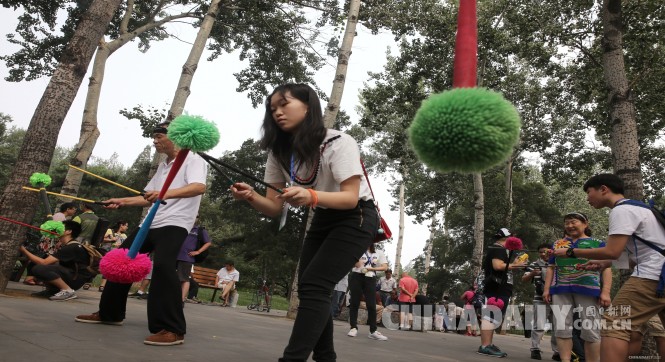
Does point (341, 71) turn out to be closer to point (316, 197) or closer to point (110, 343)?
point (110, 343)

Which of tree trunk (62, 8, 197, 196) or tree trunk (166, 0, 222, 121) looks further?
tree trunk (166, 0, 222, 121)

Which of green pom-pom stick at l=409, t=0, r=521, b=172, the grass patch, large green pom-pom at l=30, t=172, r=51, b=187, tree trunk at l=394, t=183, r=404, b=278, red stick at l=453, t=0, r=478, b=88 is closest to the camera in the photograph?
red stick at l=453, t=0, r=478, b=88

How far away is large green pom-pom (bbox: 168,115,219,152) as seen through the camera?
2.89 m

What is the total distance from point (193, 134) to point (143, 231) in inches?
42.6

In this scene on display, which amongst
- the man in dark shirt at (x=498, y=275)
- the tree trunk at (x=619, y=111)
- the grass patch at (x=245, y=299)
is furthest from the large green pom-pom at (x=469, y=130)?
the grass patch at (x=245, y=299)

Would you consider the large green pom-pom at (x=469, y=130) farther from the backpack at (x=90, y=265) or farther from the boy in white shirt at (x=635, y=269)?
the backpack at (x=90, y=265)

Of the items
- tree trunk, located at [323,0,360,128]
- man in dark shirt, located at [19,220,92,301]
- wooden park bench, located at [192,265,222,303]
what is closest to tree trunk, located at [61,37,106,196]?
man in dark shirt, located at [19,220,92,301]

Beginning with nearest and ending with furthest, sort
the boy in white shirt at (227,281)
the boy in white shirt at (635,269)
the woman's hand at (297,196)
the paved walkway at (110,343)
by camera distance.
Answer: the woman's hand at (297,196) → the paved walkway at (110,343) → the boy in white shirt at (635,269) → the boy in white shirt at (227,281)

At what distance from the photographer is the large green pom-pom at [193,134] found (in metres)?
2.89

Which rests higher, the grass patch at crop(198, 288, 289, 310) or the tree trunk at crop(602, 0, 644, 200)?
the tree trunk at crop(602, 0, 644, 200)

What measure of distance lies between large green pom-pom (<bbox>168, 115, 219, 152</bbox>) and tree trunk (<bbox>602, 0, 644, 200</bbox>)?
21.3ft

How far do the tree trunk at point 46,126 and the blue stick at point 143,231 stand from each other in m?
4.02

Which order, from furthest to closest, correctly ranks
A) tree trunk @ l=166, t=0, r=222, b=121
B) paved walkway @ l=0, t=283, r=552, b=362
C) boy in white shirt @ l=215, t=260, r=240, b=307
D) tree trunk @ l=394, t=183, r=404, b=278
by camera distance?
tree trunk @ l=394, t=183, r=404, b=278 → boy in white shirt @ l=215, t=260, r=240, b=307 → tree trunk @ l=166, t=0, r=222, b=121 → paved walkway @ l=0, t=283, r=552, b=362

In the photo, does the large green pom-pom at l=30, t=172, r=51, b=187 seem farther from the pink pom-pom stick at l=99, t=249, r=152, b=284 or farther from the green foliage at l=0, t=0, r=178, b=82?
the green foliage at l=0, t=0, r=178, b=82
